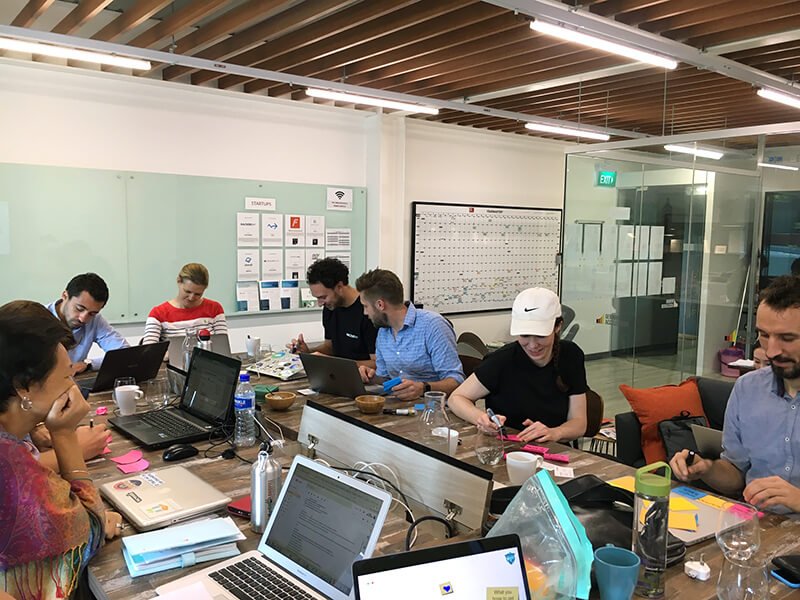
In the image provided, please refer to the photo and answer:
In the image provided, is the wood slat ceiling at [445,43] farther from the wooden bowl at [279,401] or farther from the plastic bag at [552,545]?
the plastic bag at [552,545]

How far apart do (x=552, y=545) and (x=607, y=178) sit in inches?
197

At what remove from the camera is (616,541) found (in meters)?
1.54

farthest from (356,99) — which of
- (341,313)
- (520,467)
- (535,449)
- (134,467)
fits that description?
(520,467)

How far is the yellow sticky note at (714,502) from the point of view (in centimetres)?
191

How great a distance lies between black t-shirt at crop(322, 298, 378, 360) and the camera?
4219mm

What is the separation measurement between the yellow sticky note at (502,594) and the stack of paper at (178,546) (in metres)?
0.73

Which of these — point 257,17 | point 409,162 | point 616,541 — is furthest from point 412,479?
point 409,162

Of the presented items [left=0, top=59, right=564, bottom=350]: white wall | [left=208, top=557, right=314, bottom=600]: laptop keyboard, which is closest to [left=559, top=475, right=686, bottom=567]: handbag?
[left=208, top=557, right=314, bottom=600]: laptop keyboard

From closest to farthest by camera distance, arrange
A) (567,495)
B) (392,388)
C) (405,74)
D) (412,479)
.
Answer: (567,495) < (412,479) < (392,388) < (405,74)

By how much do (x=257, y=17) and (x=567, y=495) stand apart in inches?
131

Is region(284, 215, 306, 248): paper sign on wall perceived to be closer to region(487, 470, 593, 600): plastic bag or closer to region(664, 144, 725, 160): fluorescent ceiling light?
region(664, 144, 725, 160): fluorescent ceiling light

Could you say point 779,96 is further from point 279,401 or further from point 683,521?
point 279,401

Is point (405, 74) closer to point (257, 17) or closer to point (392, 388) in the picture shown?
point (257, 17)

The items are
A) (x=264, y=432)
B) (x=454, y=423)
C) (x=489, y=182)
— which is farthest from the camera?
(x=489, y=182)
